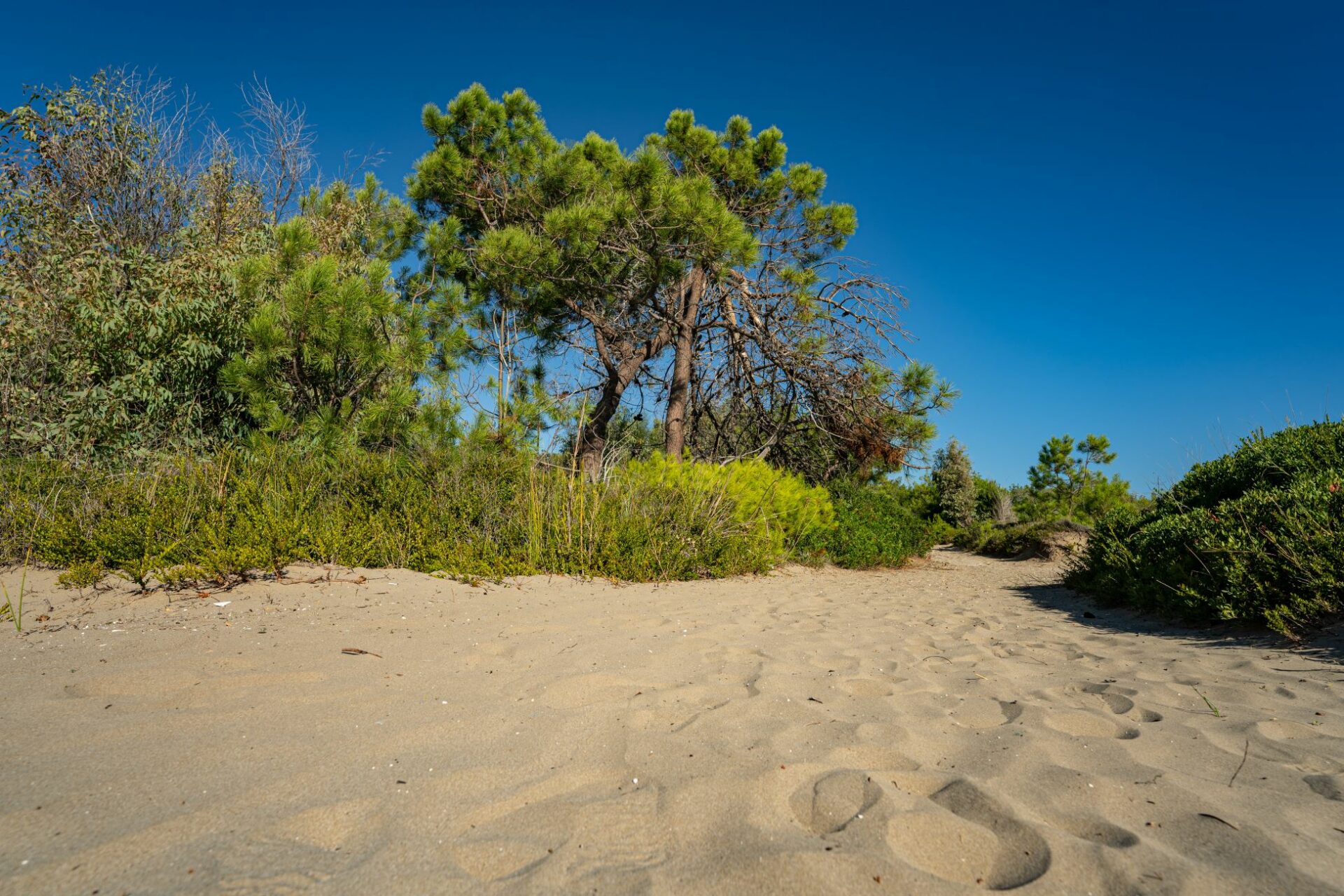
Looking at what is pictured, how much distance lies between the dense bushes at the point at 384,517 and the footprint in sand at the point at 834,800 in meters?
3.40

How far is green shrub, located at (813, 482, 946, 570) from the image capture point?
333 inches

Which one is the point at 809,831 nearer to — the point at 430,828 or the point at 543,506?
the point at 430,828

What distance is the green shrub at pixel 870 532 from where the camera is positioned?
8.47 m

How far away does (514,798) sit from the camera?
156 cm

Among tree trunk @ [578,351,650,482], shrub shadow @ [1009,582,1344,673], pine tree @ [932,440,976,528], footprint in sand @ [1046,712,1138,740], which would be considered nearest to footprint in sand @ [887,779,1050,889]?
footprint in sand @ [1046,712,1138,740]

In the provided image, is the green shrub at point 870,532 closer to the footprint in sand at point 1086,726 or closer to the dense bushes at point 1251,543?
the dense bushes at point 1251,543

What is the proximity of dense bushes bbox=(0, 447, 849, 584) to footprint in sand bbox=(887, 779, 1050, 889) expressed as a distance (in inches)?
144

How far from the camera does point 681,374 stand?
10117 mm

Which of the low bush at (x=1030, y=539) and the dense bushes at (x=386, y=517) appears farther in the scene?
the low bush at (x=1030, y=539)

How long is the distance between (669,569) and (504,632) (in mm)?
2559

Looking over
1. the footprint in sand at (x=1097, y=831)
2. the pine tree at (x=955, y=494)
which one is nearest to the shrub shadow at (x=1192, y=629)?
the footprint in sand at (x=1097, y=831)

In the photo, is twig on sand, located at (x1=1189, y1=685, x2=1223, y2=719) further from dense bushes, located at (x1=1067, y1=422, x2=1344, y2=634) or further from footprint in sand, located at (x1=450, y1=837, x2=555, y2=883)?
footprint in sand, located at (x1=450, y1=837, x2=555, y2=883)

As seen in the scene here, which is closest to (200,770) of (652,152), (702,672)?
(702,672)

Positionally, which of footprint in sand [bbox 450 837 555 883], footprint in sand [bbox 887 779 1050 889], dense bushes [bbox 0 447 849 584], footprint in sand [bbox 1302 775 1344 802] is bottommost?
footprint in sand [bbox 450 837 555 883]
